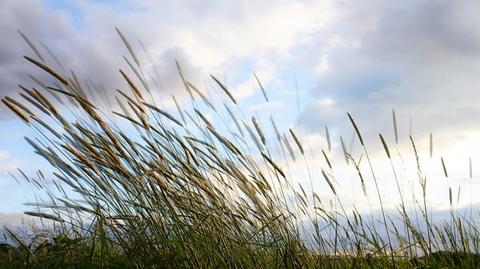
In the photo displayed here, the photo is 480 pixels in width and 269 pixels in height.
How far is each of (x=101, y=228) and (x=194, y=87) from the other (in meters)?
0.92

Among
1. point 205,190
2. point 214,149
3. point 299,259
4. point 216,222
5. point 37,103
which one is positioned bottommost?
point 299,259

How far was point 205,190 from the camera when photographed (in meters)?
2.54

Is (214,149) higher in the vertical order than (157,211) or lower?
higher

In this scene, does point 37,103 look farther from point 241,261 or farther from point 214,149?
point 241,261

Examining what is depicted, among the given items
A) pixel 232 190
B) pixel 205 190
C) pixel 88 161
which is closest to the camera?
pixel 88 161

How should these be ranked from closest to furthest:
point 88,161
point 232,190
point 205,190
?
point 88,161 < point 205,190 < point 232,190

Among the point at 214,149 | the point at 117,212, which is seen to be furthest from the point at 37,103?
the point at 214,149

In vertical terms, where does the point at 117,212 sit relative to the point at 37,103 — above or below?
below

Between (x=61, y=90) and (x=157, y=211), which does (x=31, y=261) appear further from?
(x=61, y=90)

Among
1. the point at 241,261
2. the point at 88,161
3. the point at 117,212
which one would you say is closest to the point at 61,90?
the point at 88,161

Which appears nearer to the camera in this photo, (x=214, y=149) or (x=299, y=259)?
(x=299, y=259)

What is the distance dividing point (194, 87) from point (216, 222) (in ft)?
2.54

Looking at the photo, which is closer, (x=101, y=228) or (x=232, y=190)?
(x=101, y=228)

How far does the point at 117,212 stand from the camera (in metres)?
2.56
